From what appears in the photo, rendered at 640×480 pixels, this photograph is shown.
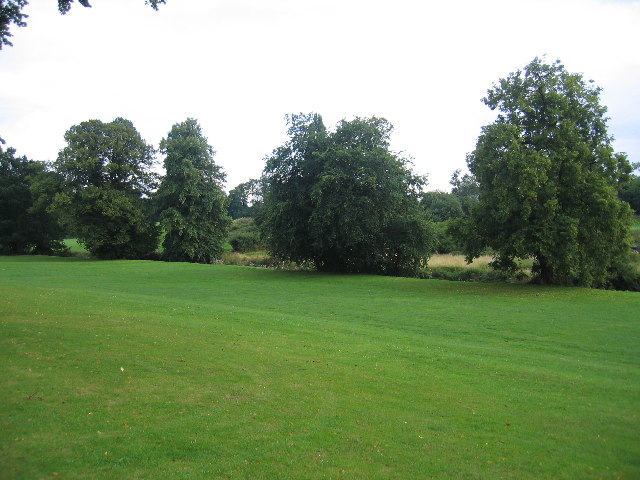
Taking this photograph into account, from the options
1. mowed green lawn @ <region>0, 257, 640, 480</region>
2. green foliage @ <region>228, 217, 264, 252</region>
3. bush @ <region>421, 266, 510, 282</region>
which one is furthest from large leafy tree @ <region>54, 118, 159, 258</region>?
mowed green lawn @ <region>0, 257, 640, 480</region>

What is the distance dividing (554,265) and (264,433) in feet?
83.4

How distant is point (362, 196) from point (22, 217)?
53835 mm

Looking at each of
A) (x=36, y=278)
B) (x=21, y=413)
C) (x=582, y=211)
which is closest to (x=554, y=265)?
(x=582, y=211)

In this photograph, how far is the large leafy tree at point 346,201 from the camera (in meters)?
36.8

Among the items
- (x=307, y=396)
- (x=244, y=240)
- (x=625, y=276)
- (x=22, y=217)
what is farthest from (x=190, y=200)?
(x=307, y=396)

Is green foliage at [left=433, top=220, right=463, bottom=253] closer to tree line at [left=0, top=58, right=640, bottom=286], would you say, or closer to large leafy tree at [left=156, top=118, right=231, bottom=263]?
tree line at [left=0, top=58, right=640, bottom=286]

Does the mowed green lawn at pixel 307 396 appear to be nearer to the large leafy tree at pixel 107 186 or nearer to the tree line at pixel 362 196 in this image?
the tree line at pixel 362 196

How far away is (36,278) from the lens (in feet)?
119

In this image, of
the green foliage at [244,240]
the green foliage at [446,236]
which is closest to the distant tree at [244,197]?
the green foliage at [244,240]

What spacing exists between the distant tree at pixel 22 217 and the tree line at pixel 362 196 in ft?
0.60

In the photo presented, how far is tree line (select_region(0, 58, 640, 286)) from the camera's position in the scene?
94.4 ft

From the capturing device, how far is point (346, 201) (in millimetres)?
36156

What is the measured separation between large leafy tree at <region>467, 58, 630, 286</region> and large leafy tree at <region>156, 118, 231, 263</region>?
35567 millimetres

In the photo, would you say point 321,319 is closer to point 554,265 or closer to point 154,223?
Answer: point 554,265
